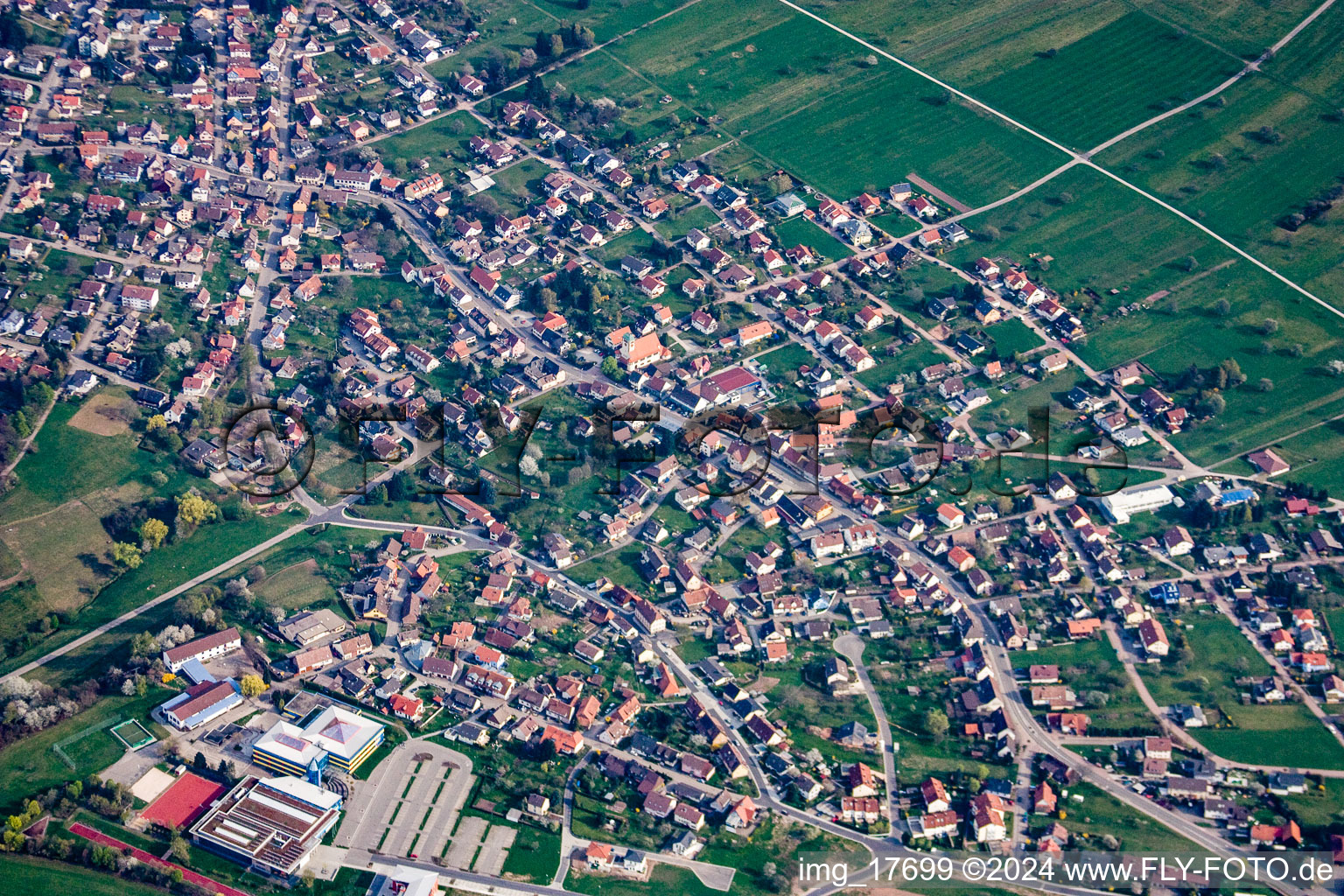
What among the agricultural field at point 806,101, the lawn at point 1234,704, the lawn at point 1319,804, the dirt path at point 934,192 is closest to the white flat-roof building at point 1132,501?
the lawn at point 1234,704

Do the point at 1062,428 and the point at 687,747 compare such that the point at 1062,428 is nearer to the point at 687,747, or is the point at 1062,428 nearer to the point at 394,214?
the point at 687,747

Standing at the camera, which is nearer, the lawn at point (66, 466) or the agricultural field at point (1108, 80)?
the lawn at point (66, 466)

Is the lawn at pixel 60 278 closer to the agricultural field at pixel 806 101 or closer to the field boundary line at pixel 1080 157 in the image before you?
the agricultural field at pixel 806 101

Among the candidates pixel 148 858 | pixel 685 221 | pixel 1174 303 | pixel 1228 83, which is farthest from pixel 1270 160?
pixel 148 858

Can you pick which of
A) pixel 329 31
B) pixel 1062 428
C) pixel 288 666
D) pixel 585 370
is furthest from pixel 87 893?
pixel 329 31

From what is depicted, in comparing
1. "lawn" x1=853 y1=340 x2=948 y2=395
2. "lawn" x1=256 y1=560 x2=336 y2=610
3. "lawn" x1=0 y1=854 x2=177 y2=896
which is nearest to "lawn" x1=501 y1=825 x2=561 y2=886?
"lawn" x1=0 y1=854 x2=177 y2=896

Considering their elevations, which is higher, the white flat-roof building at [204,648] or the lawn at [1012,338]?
the lawn at [1012,338]

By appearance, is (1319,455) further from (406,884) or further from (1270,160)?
(406,884)
